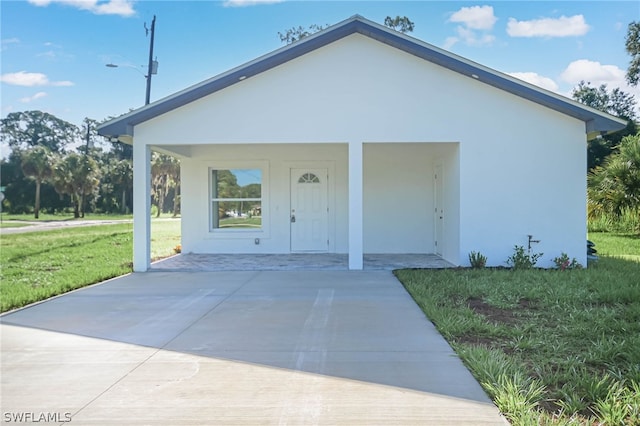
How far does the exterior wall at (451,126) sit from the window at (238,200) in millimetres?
3442

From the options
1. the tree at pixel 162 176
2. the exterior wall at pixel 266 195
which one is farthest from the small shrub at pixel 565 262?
the tree at pixel 162 176

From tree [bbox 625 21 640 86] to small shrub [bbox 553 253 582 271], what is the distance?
20243 millimetres

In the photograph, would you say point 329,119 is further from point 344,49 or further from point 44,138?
point 44,138

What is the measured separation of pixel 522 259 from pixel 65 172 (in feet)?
138

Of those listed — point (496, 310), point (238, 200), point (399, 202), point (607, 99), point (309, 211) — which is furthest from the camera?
point (607, 99)

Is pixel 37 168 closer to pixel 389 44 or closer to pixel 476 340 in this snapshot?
pixel 389 44

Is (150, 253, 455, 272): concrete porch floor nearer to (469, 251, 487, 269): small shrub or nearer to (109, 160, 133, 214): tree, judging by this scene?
(469, 251, 487, 269): small shrub

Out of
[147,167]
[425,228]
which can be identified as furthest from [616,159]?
[147,167]

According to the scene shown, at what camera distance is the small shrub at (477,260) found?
35.1 feet

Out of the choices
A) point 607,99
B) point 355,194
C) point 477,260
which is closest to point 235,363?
point 355,194

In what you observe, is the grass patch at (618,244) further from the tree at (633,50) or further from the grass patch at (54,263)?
the grass patch at (54,263)

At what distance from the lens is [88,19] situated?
17.9m

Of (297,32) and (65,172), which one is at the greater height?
(297,32)

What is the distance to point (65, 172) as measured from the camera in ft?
140
